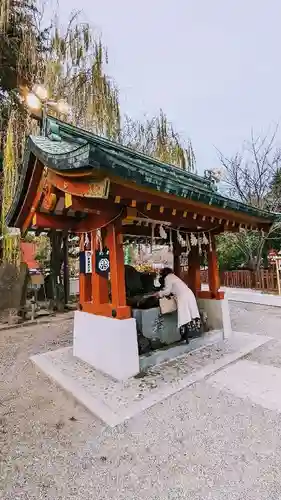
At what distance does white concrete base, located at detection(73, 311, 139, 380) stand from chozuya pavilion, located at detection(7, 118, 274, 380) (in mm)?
Answer: 13

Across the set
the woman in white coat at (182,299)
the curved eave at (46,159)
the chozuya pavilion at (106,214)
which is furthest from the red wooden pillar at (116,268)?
the curved eave at (46,159)

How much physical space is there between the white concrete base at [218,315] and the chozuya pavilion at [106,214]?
0.06 ft

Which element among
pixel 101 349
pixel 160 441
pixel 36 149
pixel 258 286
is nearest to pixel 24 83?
pixel 36 149

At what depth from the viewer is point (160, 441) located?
251 centimetres

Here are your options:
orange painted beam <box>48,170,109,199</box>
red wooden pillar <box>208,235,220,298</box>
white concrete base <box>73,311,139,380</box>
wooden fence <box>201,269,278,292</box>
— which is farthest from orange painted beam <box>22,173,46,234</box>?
wooden fence <box>201,269,278,292</box>

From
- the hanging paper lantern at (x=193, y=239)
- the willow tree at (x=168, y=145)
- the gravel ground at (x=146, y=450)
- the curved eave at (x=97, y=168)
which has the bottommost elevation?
the gravel ground at (x=146, y=450)

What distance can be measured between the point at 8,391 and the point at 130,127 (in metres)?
12.1

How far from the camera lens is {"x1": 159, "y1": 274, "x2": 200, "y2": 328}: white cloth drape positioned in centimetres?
465

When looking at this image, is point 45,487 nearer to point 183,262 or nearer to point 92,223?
point 92,223

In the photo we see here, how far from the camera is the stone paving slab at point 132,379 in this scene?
310cm

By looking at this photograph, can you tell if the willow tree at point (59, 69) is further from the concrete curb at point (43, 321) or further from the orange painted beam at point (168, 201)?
the orange painted beam at point (168, 201)

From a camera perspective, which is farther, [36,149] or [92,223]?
→ [92,223]

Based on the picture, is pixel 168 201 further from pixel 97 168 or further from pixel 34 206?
pixel 34 206

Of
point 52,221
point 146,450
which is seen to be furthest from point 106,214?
point 146,450
